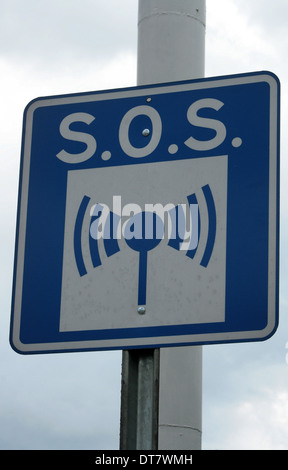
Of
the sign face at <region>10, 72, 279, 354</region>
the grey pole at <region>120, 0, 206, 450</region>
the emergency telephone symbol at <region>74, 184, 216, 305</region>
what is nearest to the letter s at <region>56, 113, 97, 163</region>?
the sign face at <region>10, 72, 279, 354</region>

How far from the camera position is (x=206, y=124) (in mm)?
2961

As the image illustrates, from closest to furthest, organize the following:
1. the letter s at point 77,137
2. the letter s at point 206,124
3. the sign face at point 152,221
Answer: the sign face at point 152,221 < the letter s at point 206,124 < the letter s at point 77,137

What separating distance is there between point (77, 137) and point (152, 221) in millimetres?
438

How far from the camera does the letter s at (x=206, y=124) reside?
2934 mm

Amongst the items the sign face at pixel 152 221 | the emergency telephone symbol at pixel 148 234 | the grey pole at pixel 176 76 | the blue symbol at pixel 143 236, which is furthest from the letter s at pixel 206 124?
the grey pole at pixel 176 76

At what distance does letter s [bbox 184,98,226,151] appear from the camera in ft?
9.62

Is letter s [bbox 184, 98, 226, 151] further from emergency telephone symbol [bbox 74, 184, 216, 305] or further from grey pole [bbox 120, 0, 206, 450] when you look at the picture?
grey pole [bbox 120, 0, 206, 450]

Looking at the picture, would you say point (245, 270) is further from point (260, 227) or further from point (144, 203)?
point (144, 203)

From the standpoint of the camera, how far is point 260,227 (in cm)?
281

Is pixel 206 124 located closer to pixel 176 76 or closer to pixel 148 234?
pixel 148 234

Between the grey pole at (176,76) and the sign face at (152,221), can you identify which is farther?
the grey pole at (176,76)

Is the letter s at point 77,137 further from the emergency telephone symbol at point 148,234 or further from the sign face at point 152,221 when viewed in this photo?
the emergency telephone symbol at point 148,234
